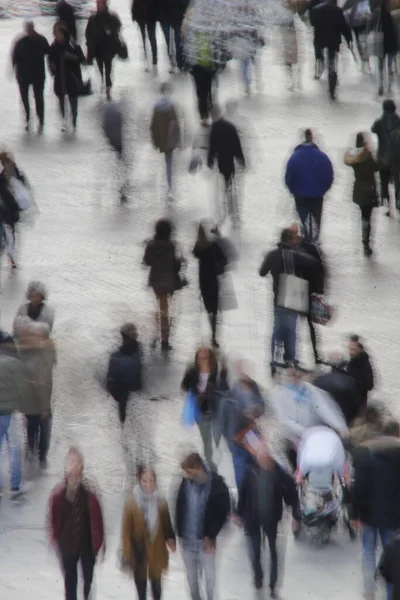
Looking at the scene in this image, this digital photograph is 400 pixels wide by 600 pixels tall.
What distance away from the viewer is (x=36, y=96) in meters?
22.7

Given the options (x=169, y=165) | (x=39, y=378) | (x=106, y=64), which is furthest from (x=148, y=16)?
(x=39, y=378)

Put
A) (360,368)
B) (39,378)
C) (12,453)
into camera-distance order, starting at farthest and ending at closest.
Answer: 1. (39,378)
2. (360,368)
3. (12,453)

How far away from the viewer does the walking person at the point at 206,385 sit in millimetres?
13984

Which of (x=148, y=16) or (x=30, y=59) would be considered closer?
(x=30, y=59)

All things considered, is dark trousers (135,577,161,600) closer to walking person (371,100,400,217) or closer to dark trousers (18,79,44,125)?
walking person (371,100,400,217)

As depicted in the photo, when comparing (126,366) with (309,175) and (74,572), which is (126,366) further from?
(309,175)

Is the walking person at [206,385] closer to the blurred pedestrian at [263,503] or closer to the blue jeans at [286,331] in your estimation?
the blurred pedestrian at [263,503]

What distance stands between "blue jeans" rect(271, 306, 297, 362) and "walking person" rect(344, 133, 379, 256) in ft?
9.57

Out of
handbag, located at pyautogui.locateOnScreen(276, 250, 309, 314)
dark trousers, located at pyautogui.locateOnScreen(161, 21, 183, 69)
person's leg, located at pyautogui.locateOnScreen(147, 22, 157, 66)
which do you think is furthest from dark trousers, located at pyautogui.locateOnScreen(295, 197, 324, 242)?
person's leg, located at pyautogui.locateOnScreen(147, 22, 157, 66)

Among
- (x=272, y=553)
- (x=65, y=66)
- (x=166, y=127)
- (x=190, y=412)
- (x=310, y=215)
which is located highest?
(x=65, y=66)

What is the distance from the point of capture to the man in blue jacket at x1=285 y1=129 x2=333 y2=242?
60.2 feet

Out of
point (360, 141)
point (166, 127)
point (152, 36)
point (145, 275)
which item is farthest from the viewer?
point (152, 36)

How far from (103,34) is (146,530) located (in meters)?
12.6

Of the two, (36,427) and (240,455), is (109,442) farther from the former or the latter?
(240,455)
